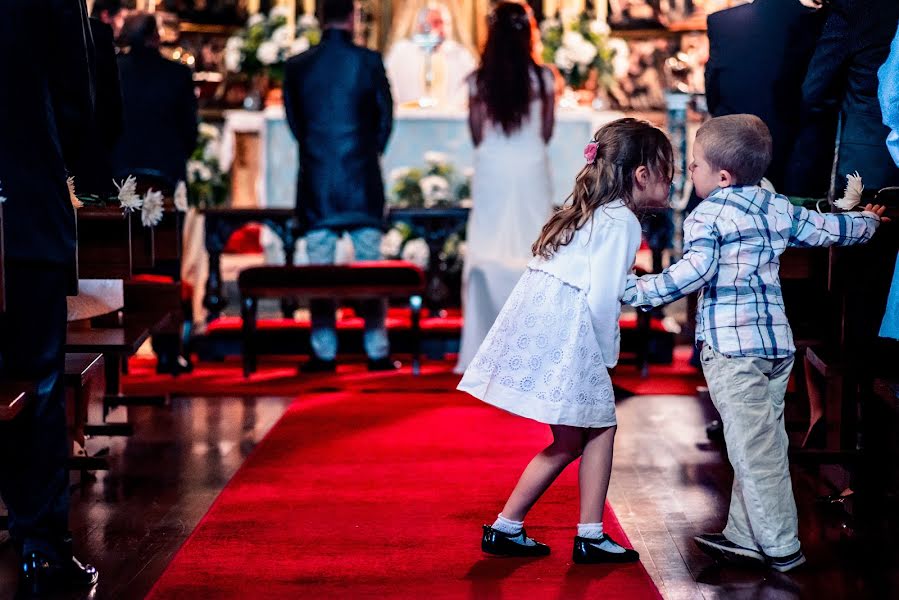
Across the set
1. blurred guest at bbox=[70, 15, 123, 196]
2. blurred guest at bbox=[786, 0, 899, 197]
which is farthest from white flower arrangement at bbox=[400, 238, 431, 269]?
blurred guest at bbox=[786, 0, 899, 197]

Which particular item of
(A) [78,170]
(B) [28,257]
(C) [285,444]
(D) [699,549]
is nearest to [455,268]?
(C) [285,444]

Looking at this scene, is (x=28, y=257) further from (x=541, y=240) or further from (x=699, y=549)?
(x=699, y=549)

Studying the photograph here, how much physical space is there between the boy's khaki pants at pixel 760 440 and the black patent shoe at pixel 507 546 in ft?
2.09

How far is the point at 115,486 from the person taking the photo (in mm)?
5004

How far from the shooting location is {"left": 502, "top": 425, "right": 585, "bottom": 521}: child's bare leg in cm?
387

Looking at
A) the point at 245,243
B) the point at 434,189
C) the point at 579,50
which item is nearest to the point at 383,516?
the point at 434,189

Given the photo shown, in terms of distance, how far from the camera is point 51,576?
370 cm

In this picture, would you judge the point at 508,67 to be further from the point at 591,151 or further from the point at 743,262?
the point at 743,262

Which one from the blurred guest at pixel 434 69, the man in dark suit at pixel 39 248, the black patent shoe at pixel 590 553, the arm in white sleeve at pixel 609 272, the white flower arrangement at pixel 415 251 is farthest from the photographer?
the blurred guest at pixel 434 69

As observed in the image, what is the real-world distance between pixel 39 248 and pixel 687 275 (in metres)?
1.78

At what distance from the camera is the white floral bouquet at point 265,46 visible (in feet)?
33.7

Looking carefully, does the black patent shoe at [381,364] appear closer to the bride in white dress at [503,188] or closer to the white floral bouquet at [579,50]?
the bride in white dress at [503,188]

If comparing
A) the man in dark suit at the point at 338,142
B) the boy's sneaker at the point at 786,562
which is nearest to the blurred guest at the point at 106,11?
the man in dark suit at the point at 338,142

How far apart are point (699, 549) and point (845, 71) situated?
2.07 metres
